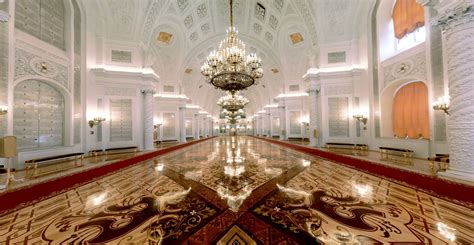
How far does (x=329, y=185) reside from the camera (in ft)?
12.0

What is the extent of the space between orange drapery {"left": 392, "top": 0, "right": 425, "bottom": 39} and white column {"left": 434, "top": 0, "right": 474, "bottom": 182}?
12.1 feet

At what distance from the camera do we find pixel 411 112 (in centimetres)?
718

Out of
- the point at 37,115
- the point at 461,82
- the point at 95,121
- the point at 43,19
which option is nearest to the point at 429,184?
the point at 461,82

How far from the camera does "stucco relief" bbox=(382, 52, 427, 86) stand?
20.7 ft

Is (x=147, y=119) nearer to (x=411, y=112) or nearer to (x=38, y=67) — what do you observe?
(x=38, y=67)

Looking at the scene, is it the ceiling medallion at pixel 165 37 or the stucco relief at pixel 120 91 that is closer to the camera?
the stucco relief at pixel 120 91

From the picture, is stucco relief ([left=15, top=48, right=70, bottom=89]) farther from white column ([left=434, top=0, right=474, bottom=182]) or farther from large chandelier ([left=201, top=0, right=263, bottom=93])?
white column ([left=434, top=0, right=474, bottom=182])

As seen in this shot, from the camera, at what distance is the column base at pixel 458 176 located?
138 inches

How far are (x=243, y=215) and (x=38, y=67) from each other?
896 centimetres

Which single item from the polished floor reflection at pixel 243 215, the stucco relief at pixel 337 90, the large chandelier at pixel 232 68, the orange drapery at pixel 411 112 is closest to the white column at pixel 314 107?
the stucco relief at pixel 337 90

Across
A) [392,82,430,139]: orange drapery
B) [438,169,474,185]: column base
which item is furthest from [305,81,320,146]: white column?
[438,169,474,185]: column base

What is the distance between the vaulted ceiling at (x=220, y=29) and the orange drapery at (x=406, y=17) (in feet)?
4.78

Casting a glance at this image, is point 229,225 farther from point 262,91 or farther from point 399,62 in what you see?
point 262,91

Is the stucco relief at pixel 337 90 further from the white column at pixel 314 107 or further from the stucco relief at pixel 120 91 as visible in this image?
the stucco relief at pixel 120 91
